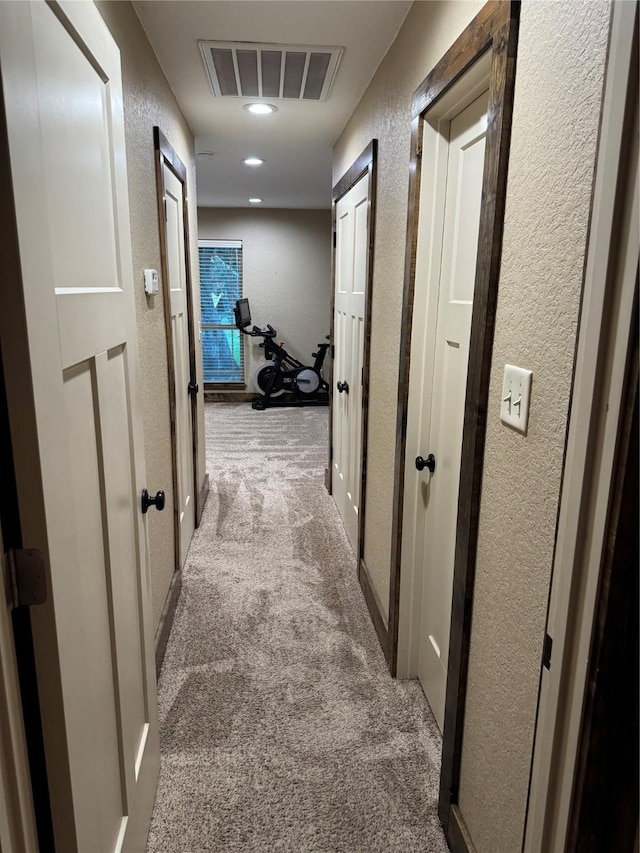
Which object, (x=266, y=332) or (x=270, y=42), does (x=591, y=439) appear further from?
(x=266, y=332)

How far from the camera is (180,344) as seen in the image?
2.93 meters

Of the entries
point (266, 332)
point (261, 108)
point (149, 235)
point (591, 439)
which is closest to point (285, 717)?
point (591, 439)

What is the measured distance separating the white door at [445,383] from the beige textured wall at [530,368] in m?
0.43

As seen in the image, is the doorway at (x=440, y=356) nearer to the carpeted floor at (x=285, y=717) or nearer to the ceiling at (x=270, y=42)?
the carpeted floor at (x=285, y=717)

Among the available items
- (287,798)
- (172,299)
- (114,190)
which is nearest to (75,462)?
(114,190)

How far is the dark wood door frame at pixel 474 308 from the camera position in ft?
3.63

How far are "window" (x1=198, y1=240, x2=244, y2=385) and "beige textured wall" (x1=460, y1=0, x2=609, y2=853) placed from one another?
6423 mm

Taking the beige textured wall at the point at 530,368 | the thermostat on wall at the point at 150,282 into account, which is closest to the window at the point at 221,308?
the thermostat on wall at the point at 150,282

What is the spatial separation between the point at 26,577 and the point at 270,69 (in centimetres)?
232

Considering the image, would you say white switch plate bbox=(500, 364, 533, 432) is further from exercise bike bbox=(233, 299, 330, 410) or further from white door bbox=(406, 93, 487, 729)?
exercise bike bbox=(233, 299, 330, 410)

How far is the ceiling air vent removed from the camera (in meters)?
2.16

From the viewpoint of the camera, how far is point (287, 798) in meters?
1.62

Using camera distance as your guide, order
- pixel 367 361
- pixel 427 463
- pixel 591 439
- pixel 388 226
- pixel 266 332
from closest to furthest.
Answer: pixel 591 439, pixel 427 463, pixel 388 226, pixel 367 361, pixel 266 332

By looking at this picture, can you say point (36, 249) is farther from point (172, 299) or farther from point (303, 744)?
point (172, 299)
